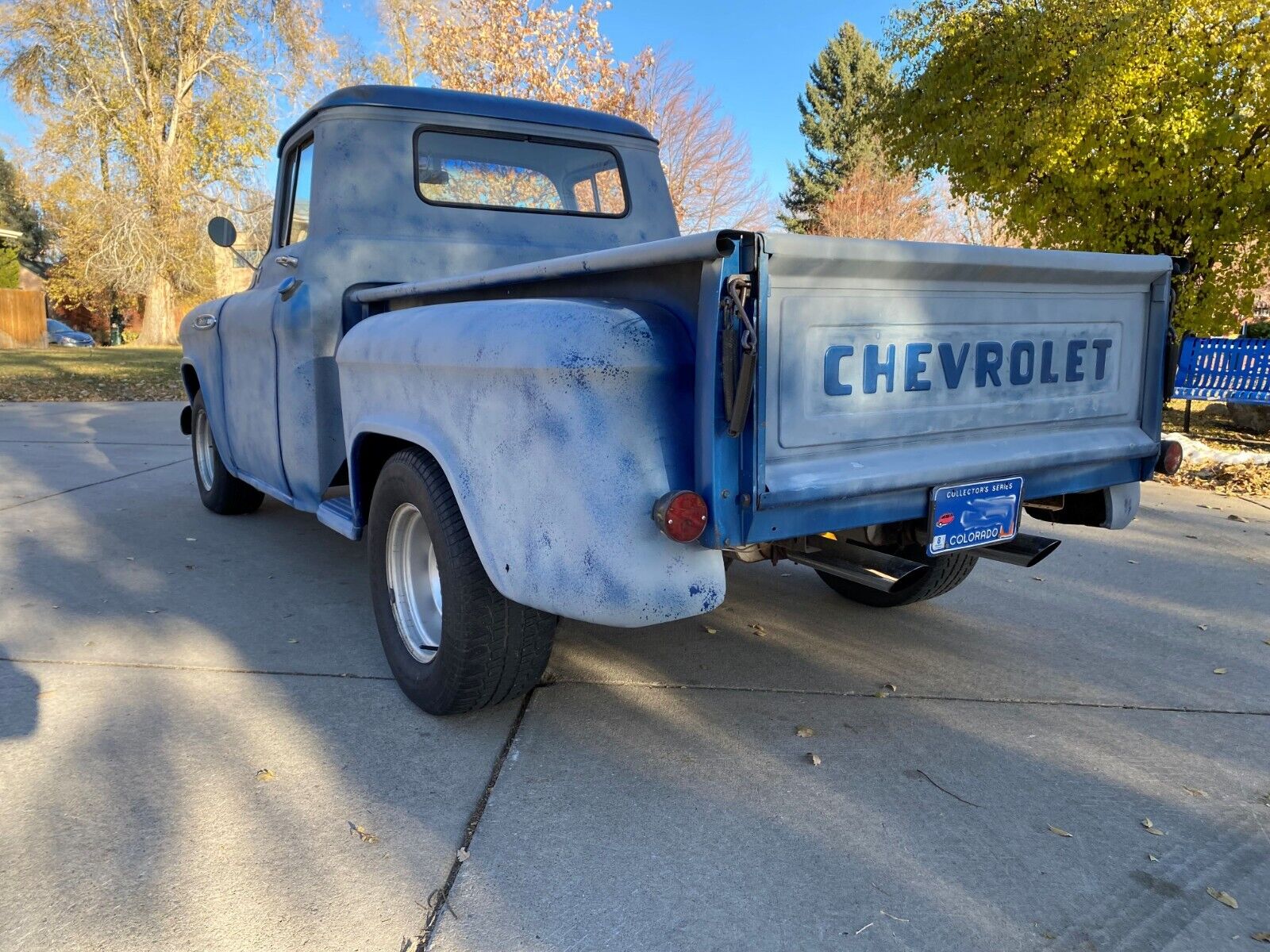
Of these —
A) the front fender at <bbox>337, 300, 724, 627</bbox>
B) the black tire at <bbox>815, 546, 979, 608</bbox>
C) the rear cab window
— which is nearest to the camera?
the front fender at <bbox>337, 300, 724, 627</bbox>

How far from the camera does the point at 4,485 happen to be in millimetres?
6504

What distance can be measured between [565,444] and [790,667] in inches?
64.3

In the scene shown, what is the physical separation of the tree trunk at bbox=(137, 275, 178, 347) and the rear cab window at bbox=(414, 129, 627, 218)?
85.0 feet

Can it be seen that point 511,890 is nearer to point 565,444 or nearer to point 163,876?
point 163,876

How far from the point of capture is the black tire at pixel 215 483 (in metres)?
5.50

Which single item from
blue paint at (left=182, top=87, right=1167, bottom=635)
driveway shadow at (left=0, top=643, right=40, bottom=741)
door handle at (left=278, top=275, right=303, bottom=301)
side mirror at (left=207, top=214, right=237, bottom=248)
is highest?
side mirror at (left=207, top=214, right=237, bottom=248)

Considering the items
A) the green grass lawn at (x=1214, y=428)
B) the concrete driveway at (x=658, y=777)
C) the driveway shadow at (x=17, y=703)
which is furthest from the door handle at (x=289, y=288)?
the green grass lawn at (x=1214, y=428)

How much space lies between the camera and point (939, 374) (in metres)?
2.54

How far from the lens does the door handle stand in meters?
3.67

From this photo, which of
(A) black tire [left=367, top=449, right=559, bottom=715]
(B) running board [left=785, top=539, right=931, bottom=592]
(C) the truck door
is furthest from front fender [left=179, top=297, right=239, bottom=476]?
(B) running board [left=785, top=539, right=931, bottom=592]

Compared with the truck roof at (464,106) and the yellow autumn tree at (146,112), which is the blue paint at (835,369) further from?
the yellow autumn tree at (146,112)

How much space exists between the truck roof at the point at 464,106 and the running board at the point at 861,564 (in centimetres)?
246

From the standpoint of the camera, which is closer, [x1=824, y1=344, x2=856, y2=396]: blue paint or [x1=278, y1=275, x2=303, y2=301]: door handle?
[x1=824, y1=344, x2=856, y2=396]: blue paint

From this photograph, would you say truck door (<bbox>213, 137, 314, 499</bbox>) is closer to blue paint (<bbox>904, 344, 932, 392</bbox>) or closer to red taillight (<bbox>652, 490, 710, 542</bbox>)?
red taillight (<bbox>652, 490, 710, 542</bbox>)
